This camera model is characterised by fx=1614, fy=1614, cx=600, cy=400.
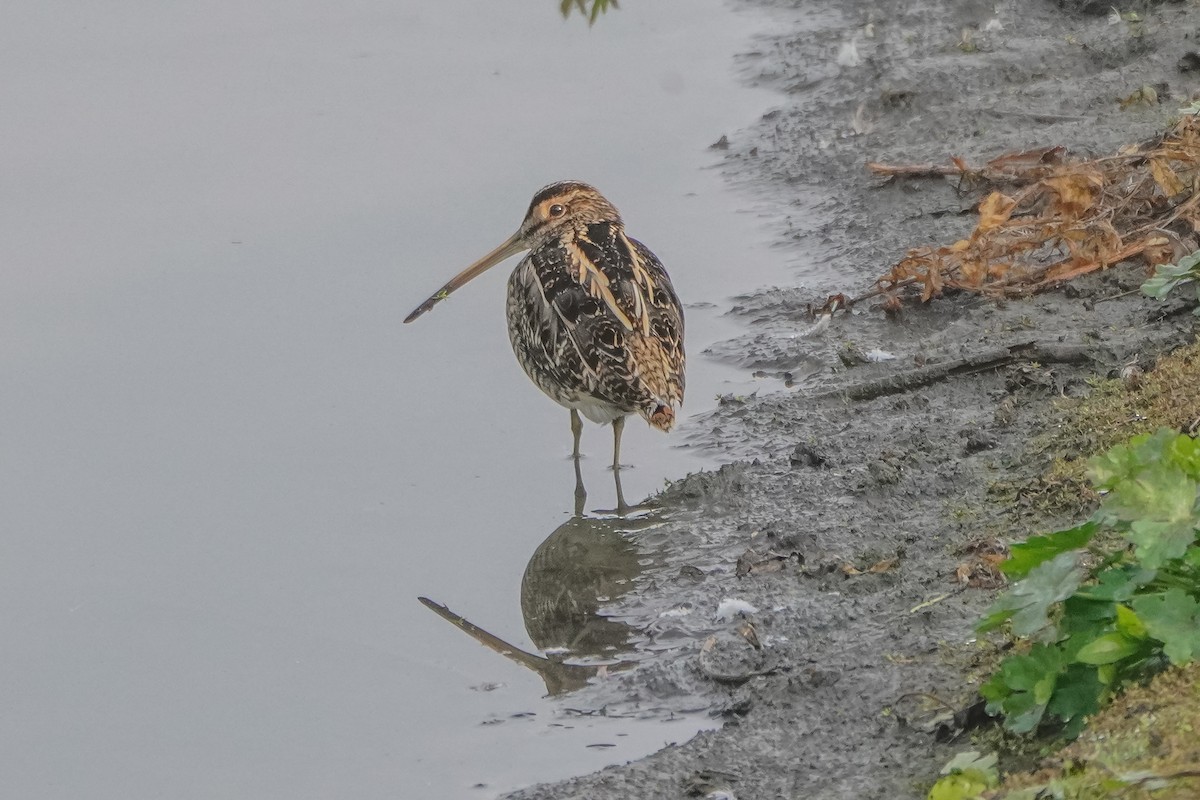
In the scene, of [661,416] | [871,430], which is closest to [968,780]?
[661,416]

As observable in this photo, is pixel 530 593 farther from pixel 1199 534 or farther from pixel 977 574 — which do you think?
pixel 1199 534

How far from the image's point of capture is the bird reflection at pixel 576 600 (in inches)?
185

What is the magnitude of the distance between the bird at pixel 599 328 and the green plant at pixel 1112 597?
8.11 feet

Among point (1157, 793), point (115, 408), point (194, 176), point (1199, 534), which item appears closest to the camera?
point (1157, 793)

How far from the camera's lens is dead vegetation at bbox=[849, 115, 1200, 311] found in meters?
6.07

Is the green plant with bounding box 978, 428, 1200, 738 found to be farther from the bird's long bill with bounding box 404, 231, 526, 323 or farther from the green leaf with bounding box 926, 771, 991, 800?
the bird's long bill with bounding box 404, 231, 526, 323

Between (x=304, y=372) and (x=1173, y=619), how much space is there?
13.4 ft

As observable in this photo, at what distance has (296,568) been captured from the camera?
17.1 ft

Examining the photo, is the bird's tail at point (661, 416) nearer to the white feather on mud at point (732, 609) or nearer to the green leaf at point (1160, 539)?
the white feather on mud at point (732, 609)

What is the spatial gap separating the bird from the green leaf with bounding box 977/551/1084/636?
252cm

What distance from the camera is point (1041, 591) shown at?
3.07 meters

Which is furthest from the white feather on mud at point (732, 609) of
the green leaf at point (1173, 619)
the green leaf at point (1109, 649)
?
the green leaf at point (1173, 619)

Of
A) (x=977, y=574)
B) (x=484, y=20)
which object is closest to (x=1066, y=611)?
(x=977, y=574)

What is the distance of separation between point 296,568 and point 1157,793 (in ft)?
10.5
